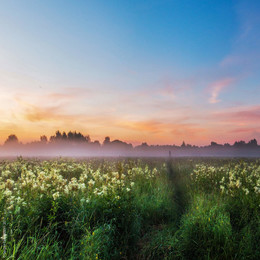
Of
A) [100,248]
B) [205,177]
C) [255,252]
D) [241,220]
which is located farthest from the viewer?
[205,177]

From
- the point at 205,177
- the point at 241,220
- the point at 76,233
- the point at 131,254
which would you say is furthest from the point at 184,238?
the point at 205,177

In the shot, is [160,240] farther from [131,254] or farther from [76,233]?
[76,233]

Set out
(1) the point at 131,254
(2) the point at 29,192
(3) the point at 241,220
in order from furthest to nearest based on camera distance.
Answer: (2) the point at 29,192 → (3) the point at 241,220 → (1) the point at 131,254

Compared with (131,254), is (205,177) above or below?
above

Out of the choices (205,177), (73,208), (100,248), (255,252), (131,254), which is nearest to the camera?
(100,248)

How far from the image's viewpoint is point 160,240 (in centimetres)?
468

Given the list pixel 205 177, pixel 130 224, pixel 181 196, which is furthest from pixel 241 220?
pixel 205 177

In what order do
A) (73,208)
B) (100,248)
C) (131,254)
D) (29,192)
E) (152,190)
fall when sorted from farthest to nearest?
(152,190), (29,192), (73,208), (131,254), (100,248)

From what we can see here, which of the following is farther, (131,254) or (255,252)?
(131,254)

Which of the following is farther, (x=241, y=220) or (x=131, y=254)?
(x=241, y=220)

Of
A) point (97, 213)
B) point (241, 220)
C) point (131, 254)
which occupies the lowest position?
point (131, 254)

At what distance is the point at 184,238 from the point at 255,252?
1302 millimetres

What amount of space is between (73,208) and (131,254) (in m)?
1.52

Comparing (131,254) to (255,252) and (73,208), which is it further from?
(255,252)
